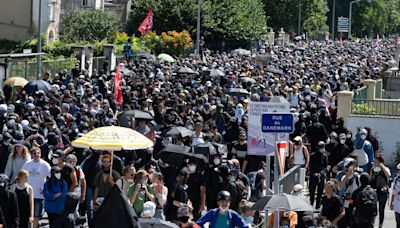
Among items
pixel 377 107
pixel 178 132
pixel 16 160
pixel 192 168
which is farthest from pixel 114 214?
pixel 377 107

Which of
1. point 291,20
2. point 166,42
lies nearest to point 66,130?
point 166,42

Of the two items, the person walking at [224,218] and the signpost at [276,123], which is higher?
the signpost at [276,123]

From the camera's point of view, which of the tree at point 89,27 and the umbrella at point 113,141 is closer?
the umbrella at point 113,141

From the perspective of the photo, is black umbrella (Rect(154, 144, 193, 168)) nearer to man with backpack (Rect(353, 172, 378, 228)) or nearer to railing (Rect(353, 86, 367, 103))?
man with backpack (Rect(353, 172, 378, 228))

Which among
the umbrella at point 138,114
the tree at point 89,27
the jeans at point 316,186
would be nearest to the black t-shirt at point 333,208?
the jeans at point 316,186

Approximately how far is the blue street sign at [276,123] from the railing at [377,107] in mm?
16476

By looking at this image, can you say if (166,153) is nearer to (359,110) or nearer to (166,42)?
(359,110)

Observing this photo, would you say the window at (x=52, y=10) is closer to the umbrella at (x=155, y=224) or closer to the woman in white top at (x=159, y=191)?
the woman in white top at (x=159, y=191)

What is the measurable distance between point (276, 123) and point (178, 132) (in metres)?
7.59

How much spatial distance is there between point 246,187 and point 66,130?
16.6ft

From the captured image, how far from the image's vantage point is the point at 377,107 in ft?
98.5

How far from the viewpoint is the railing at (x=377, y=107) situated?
29.9 m

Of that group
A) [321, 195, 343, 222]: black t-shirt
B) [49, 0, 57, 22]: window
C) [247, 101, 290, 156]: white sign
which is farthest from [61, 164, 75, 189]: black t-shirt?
[49, 0, 57, 22]: window

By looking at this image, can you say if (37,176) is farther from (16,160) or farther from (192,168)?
(192,168)
